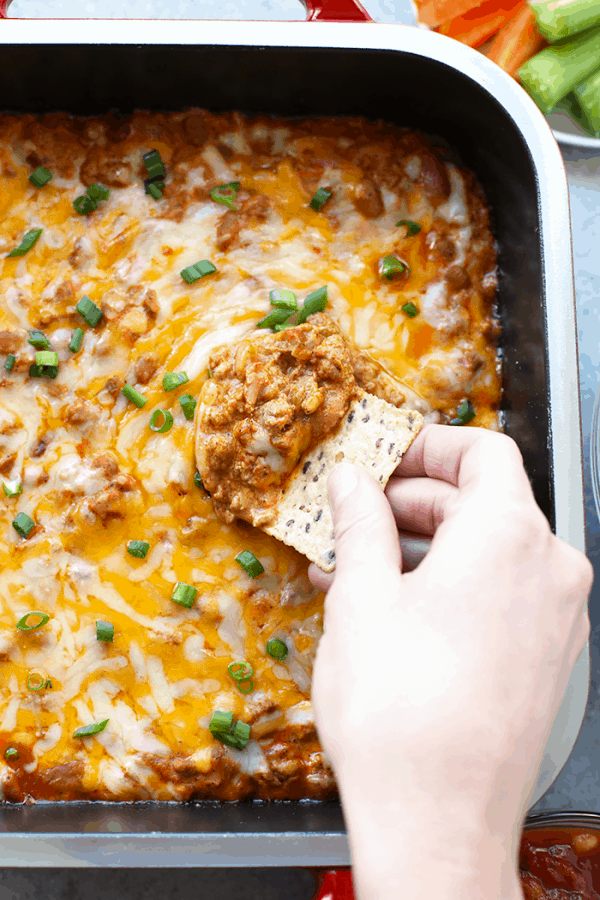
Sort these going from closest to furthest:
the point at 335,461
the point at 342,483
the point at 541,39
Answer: the point at 342,483 < the point at 335,461 < the point at 541,39

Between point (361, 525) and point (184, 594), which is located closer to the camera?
point (361, 525)

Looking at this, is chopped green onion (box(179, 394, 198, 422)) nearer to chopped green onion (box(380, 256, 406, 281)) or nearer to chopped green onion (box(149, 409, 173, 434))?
chopped green onion (box(149, 409, 173, 434))

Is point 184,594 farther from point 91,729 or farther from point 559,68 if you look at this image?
point 559,68

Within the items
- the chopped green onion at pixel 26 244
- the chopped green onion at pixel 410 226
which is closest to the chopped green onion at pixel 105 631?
the chopped green onion at pixel 26 244

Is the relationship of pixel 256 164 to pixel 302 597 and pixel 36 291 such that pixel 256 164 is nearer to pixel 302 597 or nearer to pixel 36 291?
pixel 36 291

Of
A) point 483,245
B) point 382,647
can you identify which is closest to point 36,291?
point 483,245

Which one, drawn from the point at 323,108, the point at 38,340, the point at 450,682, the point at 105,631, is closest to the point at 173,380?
the point at 38,340

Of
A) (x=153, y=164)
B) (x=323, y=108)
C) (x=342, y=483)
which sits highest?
(x=323, y=108)

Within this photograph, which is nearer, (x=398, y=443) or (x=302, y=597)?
(x=398, y=443)
